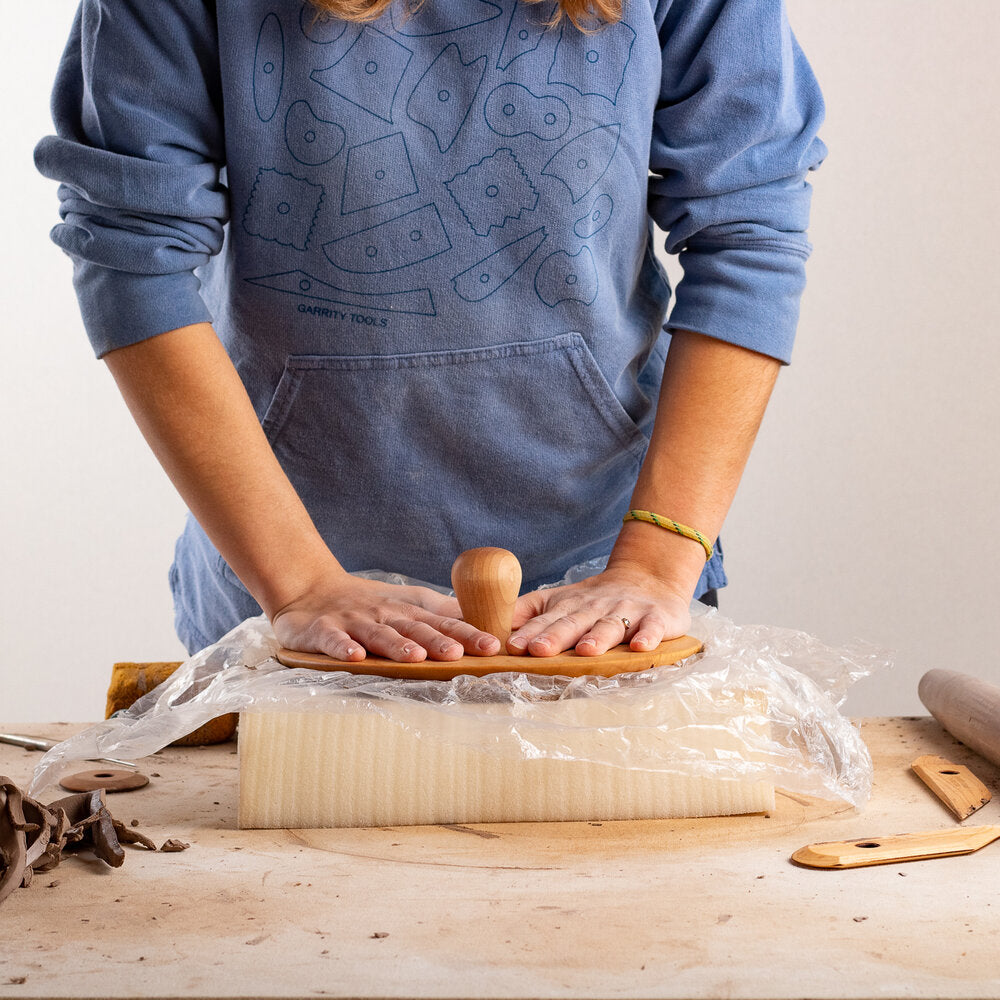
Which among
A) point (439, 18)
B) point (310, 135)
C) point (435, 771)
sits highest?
point (439, 18)

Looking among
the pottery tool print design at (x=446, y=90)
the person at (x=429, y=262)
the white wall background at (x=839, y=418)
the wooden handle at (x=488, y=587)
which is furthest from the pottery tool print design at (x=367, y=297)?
the white wall background at (x=839, y=418)

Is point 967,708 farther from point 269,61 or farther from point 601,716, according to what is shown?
point 269,61

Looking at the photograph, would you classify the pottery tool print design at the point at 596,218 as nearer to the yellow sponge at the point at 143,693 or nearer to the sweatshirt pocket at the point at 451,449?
the sweatshirt pocket at the point at 451,449

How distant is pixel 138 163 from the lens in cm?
78

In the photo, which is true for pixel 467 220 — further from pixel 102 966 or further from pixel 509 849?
pixel 102 966

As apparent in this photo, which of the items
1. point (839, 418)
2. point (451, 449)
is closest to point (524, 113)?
point (451, 449)

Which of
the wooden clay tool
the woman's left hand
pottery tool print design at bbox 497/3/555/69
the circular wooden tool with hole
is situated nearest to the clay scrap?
the circular wooden tool with hole

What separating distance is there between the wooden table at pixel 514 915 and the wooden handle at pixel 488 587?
13 cm

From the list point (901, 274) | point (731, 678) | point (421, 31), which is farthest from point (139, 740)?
point (901, 274)

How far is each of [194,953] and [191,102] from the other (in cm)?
59

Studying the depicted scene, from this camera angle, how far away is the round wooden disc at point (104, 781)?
28.1 inches

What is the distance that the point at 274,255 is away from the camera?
843mm

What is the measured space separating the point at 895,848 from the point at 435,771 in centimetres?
25

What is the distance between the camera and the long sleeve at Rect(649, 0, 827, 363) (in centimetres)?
84
